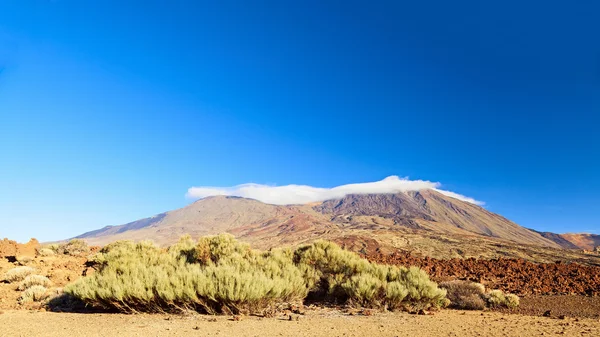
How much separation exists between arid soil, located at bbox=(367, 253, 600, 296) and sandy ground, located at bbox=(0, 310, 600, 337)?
4829mm

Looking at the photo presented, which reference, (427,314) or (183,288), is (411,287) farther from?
(183,288)

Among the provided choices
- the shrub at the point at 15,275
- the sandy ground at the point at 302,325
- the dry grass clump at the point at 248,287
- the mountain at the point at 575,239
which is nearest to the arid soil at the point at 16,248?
the shrub at the point at 15,275

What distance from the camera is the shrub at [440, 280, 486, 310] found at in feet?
33.8

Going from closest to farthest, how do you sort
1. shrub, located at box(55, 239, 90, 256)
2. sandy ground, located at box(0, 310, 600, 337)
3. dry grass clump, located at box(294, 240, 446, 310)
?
sandy ground, located at box(0, 310, 600, 337)
dry grass clump, located at box(294, 240, 446, 310)
shrub, located at box(55, 239, 90, 256)

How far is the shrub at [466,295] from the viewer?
1030 centimetres

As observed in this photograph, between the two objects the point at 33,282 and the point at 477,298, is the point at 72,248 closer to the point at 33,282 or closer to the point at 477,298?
the point at 33,282

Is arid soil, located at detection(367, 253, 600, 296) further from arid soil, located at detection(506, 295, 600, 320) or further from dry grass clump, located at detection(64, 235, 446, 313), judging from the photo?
dry grass clump, located at detection(64, 235, 446, 313)

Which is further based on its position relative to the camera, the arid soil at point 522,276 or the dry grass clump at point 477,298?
the arid soil at point 522,276

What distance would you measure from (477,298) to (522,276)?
19.8 ft

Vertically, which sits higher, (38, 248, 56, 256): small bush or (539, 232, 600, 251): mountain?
(539, 232, 600, 251): mountain

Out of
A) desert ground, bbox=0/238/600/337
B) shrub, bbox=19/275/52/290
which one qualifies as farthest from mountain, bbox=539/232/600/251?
shrub, bbox=19/275/52/290

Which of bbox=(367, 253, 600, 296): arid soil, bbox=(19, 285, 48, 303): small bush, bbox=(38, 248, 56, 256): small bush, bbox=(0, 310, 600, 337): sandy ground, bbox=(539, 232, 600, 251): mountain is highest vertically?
bbox=(539, 232, 600, 251): mountain

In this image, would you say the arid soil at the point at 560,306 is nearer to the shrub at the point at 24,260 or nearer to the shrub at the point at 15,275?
the shrub at the point at 15,275

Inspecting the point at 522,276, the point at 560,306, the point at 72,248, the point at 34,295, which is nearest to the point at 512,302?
the point at 560,306
